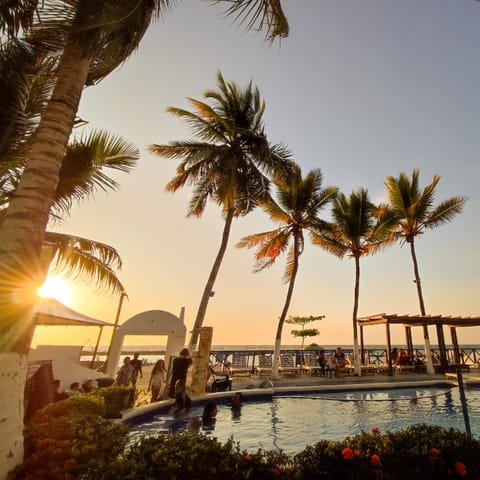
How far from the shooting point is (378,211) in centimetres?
2136

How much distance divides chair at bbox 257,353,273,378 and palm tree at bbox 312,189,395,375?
6148mm

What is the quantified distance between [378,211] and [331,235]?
4.07m

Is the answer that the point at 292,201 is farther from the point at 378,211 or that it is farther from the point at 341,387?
the point at 341,387

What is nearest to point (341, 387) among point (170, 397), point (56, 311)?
point (170, 397)

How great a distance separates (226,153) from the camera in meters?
13.8

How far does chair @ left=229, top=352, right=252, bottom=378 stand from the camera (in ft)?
63.3

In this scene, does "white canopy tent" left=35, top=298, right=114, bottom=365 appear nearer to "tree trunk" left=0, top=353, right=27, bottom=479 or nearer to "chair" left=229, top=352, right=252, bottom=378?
"tree trunk" left=0, top=353, right=27, bottom=479

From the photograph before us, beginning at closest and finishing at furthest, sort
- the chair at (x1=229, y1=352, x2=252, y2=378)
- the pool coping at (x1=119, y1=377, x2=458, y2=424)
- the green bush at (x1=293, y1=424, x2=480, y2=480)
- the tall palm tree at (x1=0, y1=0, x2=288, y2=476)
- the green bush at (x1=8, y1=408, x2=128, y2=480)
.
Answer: the green bush at (x1=8, y1=408, x2=128, y2=480) < the tall palm tree at (x1=0, y1=0, x2=288, y2=476) < the green bush at (x1=293, y1=424, x2=480, y2=480) < the pool coping at (x1=119, y1=377, x2=458, y2=424) < the chair at (x1=229, y1=352, x2=252, y2=378)

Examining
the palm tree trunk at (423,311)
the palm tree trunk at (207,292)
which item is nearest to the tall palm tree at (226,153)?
the palm tree trunk at (207,292)

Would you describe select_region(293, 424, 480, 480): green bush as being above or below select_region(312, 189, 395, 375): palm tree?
below

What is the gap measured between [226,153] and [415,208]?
1532cm

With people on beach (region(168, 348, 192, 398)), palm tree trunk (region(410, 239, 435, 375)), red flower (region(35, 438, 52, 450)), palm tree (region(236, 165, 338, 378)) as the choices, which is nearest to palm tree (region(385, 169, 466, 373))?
palm tree trunk (region(410, 239, 435, 375))

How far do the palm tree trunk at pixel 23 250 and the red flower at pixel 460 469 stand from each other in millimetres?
4514

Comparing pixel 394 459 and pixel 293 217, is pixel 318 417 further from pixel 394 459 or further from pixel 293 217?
pixel 293 217
